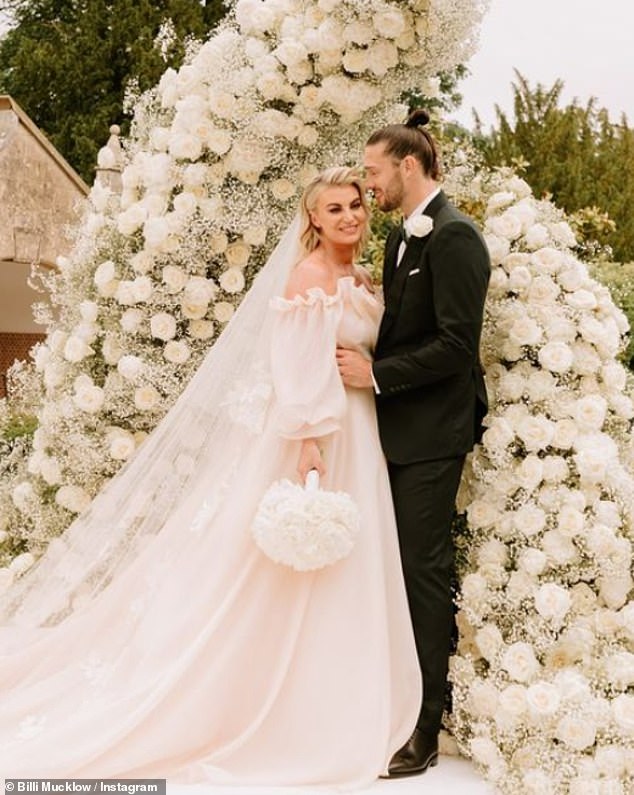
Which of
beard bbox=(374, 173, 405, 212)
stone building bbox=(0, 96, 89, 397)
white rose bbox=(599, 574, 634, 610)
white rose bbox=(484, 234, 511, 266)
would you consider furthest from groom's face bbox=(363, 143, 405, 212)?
stone building bbox=(0, 96, 89, 397)

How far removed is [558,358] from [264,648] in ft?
5.43

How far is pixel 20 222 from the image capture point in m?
12.7

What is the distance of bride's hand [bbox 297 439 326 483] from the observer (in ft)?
12.5

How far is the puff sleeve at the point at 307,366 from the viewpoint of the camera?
3.81m

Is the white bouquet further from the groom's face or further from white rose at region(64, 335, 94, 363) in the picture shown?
white rose at region(64, 335, 94, 363)

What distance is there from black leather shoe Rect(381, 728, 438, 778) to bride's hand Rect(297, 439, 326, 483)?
1.04 meters

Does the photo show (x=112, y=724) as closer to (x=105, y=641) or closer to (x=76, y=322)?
(x=105, y=641)

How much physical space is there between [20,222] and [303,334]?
9.80m

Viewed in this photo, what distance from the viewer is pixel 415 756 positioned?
371cm

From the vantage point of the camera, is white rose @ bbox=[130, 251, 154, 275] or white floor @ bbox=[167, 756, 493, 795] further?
white rose @ bbox=[130, 251, 154, 275]

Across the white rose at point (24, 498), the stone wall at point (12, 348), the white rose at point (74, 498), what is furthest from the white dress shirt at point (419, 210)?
the stone wall at point (12, 348)

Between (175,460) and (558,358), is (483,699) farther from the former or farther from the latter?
(175,460)

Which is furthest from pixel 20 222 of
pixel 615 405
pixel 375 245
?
pixel 615 405

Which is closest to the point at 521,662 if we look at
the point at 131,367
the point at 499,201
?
the point at 499,201
